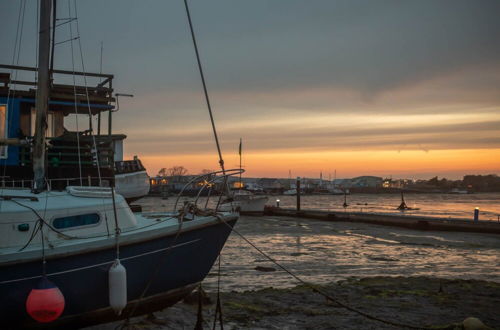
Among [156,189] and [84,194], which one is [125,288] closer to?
[84,194]

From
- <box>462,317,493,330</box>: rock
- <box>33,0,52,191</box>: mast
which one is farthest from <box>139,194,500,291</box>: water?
<box>33,0,52,191</box>: mast

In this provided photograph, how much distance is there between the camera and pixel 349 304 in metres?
11.0

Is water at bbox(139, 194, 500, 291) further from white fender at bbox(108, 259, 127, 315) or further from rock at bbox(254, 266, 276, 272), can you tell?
white fender at bbox(108, 259, 127, 315)

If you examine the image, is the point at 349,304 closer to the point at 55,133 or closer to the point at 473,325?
the point at 473,325

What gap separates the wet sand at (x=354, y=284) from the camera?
9836mm

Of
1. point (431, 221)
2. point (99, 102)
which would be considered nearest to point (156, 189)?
point (431, 221)

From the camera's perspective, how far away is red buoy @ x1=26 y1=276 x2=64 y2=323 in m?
7.07

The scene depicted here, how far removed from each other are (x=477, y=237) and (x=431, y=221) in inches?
208

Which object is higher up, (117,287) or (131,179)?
(131,179)

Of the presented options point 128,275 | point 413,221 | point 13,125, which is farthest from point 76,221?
point 413,221

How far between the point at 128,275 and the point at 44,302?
5.08 feet

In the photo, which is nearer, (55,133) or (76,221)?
(76,221)

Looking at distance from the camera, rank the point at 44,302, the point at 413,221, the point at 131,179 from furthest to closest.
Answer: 1. the point at 413,221
2. the point at 131,179
3. the point at 44,302

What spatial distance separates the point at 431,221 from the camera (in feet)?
107
